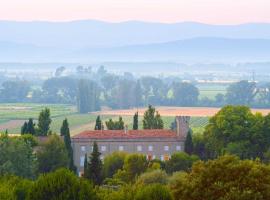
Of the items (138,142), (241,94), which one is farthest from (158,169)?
→ (241,94)

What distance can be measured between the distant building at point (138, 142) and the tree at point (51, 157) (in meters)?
10.2

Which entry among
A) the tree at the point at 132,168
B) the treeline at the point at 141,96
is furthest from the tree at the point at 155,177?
the treeline at the point at 141,96

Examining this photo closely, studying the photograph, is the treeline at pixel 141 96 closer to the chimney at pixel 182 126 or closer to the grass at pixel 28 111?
the grass at pixel 28 111

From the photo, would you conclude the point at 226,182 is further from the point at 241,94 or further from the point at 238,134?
the point at 241,94

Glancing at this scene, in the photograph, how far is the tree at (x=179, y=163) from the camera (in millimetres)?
66000

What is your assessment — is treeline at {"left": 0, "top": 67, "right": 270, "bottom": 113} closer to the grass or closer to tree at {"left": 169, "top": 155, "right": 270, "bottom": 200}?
the grass

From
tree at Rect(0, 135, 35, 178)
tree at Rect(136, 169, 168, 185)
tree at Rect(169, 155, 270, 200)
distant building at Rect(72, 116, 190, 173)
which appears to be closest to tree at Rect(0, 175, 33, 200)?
tree at Rect(169, 155, 270, 200)

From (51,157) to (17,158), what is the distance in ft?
15.2

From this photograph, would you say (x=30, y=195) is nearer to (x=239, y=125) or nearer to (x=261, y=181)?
(x=261, y=181)

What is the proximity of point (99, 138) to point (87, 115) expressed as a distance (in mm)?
62973

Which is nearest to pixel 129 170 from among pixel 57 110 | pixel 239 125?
Result: pixel 239 125

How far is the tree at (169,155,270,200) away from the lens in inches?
1350

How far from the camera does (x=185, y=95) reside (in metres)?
180

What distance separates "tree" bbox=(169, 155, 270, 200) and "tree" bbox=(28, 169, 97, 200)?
12.0 ft
